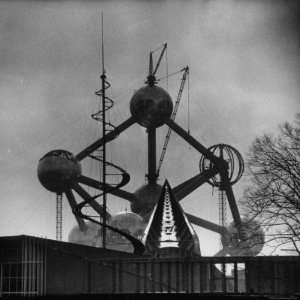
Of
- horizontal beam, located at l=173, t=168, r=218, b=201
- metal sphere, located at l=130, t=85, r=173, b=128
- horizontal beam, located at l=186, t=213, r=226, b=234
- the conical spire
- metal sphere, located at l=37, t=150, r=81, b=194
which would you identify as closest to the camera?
the conical spire

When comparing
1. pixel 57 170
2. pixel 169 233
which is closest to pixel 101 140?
pixel 57 170

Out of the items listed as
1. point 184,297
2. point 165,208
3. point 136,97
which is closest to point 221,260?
Result: point 184,297

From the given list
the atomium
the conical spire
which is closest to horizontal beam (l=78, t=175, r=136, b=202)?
the atomium

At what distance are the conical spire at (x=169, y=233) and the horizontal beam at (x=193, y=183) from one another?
1554 inches

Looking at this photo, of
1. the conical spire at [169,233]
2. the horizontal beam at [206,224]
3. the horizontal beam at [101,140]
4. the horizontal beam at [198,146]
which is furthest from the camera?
the horizontal beam at [206,224]

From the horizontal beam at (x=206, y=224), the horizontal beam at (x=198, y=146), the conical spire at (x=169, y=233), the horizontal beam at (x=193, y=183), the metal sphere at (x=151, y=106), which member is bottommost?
the conical spire at (x=169, y=233)

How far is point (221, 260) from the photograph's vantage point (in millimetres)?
38594

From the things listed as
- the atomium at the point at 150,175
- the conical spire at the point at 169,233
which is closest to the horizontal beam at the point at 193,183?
the atomium at the point at 150,175

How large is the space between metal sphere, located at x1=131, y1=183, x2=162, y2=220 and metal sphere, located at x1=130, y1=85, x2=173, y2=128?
29.6 ft

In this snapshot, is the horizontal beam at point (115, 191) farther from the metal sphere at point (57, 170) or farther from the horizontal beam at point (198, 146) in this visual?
the horizontal beam at point (198, 146)

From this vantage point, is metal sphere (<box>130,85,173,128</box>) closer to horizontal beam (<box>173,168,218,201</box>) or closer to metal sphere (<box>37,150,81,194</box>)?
horizontal beam (<box>173,168,218,201</box>)

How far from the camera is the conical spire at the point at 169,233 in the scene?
50656mm

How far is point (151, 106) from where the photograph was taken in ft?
302

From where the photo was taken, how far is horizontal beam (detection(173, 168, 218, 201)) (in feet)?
306
